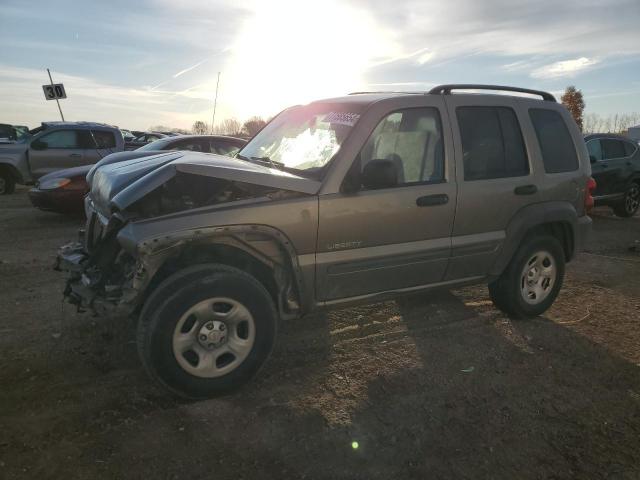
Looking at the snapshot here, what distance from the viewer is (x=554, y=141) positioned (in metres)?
4.35

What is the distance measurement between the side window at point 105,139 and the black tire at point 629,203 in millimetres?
12000

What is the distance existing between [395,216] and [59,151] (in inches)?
427

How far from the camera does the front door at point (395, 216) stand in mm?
3283

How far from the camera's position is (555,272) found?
4492mm

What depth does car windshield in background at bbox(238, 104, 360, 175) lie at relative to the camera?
11.3 feet

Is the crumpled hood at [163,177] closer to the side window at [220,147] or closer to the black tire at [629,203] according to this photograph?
the side window at [220,147]

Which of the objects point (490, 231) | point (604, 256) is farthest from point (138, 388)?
point (604, 256)

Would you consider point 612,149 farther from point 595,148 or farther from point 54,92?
point 54,92

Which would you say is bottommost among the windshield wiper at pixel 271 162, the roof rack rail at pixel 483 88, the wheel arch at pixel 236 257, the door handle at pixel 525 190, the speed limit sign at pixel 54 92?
the wheel arch at pixel 236 257

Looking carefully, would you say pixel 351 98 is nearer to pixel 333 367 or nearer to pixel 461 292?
pixel 333 367

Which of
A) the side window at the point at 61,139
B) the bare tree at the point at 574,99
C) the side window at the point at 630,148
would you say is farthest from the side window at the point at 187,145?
the bare tree at the point at 574,99

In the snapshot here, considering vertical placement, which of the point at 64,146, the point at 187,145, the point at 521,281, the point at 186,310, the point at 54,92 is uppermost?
the point at 54,92

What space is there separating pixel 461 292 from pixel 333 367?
2.32m

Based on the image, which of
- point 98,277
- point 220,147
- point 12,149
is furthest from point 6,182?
point 98,277
